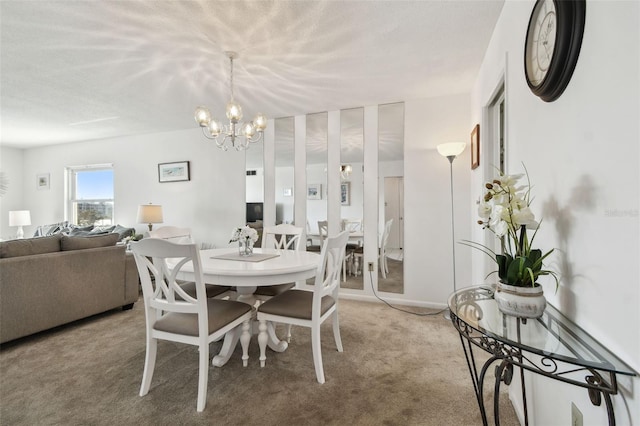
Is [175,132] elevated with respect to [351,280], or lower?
elevated

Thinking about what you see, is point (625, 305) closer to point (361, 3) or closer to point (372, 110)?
point (361, 3)

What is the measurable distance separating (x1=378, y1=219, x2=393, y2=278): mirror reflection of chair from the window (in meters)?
4.89

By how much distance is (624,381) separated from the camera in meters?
0.72

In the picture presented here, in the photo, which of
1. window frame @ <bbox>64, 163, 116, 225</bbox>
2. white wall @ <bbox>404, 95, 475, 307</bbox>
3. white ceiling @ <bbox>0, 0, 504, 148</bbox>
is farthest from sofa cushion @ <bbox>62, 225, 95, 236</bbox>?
white wall @ <bbox>404, 95, 475, 307</bbox>

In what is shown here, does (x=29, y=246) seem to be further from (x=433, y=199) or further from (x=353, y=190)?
(x=433, y=199)

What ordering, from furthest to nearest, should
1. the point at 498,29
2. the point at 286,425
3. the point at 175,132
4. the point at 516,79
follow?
the point at 175,132
the point at 498,29
the point at 516,79
the point at 286,425

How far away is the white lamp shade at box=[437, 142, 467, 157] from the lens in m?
2.94

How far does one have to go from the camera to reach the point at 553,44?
1053mm

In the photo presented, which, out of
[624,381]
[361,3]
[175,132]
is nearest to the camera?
[624,381]

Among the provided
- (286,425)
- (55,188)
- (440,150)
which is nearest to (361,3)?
(440,150)

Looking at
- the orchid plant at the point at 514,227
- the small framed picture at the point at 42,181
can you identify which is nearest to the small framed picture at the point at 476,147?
the orchid plant at the point at 514,227

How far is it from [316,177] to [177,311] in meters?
2.50

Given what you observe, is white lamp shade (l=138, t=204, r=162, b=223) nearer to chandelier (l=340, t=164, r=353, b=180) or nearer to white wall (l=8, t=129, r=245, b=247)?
white wall (l=8, t=129, r=245, b=247)

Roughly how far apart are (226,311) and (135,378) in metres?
0.73
